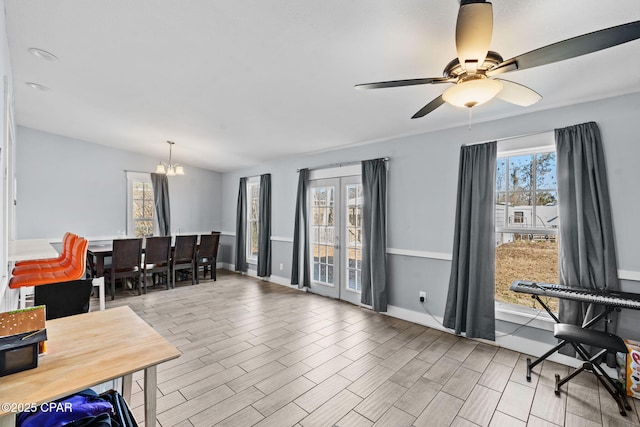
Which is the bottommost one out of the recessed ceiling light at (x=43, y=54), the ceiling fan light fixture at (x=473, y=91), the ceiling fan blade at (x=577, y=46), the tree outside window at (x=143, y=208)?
the tree outside window at (x=143, y=208)

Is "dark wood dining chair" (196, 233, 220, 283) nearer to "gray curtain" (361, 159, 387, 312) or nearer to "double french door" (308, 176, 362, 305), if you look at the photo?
"double french door" (308, 176, 362, 305)

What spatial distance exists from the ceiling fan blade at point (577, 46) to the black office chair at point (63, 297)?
10.5 ft

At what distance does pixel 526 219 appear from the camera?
312 centimetres

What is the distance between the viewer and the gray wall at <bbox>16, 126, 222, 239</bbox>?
5.12 meters

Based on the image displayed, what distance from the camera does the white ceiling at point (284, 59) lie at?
181 centimetres

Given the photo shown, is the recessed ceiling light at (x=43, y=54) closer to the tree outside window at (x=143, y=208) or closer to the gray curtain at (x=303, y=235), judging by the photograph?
the gray curtain at (x=303, y=235)

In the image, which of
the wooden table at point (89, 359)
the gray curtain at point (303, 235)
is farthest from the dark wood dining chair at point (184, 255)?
the wooden table at point (89, 359)

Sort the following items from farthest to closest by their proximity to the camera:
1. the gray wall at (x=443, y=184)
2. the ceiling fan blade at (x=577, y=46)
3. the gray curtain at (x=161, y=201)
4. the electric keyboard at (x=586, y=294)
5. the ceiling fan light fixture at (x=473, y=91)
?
the gray curtain at (x=161, y=201) → the gray wall at (x=443, y=184) → the electric keyboard at (x=586, y=294) → the ceiling fan light fixture at (x=473, y=91) → the ceiling fan blade at (x=577, y=46)

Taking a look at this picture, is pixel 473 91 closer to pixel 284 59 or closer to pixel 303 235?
pixel 284 59

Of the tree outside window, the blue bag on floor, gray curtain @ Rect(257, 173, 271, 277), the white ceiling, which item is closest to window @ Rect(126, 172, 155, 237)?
the tree outside window

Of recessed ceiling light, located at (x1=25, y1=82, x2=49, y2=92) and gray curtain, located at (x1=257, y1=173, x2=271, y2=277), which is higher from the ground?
recessed ceiling light, located at (x1=25, y1=82, x2=49, y2=92)

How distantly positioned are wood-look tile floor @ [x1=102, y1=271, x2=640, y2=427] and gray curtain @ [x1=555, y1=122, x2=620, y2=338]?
83cm

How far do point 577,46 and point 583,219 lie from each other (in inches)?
77.1

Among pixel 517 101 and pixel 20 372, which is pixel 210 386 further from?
pixel 517 101
